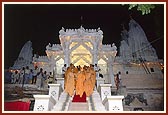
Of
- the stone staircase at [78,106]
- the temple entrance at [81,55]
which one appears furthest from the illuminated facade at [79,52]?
the stone staircase at [78,106]

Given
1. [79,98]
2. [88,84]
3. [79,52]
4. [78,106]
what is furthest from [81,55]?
[78,106]

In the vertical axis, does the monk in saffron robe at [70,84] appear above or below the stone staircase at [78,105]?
above

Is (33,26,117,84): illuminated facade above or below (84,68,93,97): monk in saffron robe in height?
above

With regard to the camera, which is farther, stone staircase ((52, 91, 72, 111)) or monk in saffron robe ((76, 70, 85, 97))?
monk in saffron robe ((76, 70, 85, 97))

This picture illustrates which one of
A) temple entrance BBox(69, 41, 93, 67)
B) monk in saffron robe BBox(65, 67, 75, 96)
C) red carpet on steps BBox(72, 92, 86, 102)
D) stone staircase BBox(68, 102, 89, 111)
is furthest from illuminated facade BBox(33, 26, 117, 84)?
stone staircase BBox(68, 102, 89, 111)

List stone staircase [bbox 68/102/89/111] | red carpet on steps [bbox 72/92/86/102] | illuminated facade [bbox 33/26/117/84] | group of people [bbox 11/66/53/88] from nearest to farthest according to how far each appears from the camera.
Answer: stone staircase [bbox 68/102/89/111] < red carpet on steps [bbox 72/92/86/102] < illuminated facade [bbox 33/26/117/84] < group of people [bbox 11/66/53/88]

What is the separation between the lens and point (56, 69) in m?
20.3

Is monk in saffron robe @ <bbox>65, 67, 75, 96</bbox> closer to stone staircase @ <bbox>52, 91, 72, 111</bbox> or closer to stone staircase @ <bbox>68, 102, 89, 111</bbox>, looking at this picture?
stone staircase @ <bbox>52, 91, 72, 111</bbox>

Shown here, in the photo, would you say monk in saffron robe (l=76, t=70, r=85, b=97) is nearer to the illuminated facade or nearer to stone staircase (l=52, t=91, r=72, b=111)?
stone staircase (l=52, t=91, r=72, b=111)

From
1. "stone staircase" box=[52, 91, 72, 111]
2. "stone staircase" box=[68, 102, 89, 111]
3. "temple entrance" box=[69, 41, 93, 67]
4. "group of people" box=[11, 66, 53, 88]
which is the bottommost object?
"stone staircase" box=[68, 102, 89, 111]

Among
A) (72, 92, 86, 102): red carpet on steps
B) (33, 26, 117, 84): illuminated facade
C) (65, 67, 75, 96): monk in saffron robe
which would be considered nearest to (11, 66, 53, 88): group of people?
(33, 26, 117, 84): illuminated facade

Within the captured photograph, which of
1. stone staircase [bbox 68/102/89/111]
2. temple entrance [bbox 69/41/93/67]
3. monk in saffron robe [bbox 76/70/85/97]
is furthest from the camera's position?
temple entrance [bbox 69/41/93/67]

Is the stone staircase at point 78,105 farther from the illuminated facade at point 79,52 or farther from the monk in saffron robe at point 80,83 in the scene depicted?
the illuminated facade at point 79,52

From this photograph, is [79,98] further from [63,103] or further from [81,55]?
[81,55]
